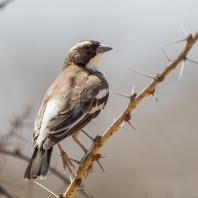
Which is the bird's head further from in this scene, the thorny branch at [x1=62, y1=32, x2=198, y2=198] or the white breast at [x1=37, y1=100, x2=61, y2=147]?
the thorny branch at [x1=62, y1=32, x2=198, y2=198]

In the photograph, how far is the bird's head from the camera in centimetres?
689

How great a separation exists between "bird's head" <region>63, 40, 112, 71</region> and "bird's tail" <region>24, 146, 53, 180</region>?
2.11m

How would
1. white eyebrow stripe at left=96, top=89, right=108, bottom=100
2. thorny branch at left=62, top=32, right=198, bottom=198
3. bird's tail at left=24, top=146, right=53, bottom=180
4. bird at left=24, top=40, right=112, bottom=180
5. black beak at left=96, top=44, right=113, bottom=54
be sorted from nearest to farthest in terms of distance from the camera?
1. thorny branch at left=62, top=32, right=198, bottom=198
2. bird's tail at left=24, top=146, right=53, bottom=180
3. bird at left=24, top=40, right=112, bottom=180
4. white eyebrow stripe at left=96, top=89, right=108, bottom=100
5. black beak at left=96, top=44, right=113, bottom=54

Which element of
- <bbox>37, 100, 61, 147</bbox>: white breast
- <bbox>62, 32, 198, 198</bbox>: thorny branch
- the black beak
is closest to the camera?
<bbox>62, 32, 198, 198</bbox>: thorny branch

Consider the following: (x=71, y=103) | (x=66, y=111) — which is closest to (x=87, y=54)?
(x=71, y=103)

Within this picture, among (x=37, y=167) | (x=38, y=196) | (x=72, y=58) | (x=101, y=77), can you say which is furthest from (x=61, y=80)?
(x=38, y=196)

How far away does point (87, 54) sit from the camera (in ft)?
23.0

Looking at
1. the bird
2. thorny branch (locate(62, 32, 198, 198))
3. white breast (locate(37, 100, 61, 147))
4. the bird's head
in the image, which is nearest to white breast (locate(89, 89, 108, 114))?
the bird

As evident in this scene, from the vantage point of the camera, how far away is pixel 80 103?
5.60 metres

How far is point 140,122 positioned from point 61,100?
4.43m

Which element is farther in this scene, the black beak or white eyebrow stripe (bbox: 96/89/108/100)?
the black beak

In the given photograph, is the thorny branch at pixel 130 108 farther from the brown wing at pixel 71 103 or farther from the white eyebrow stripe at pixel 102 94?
the white eyebrow stripe at pixel 102 94

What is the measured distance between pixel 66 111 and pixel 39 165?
0.84 meters

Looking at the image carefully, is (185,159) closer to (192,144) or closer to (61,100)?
(192,144)
